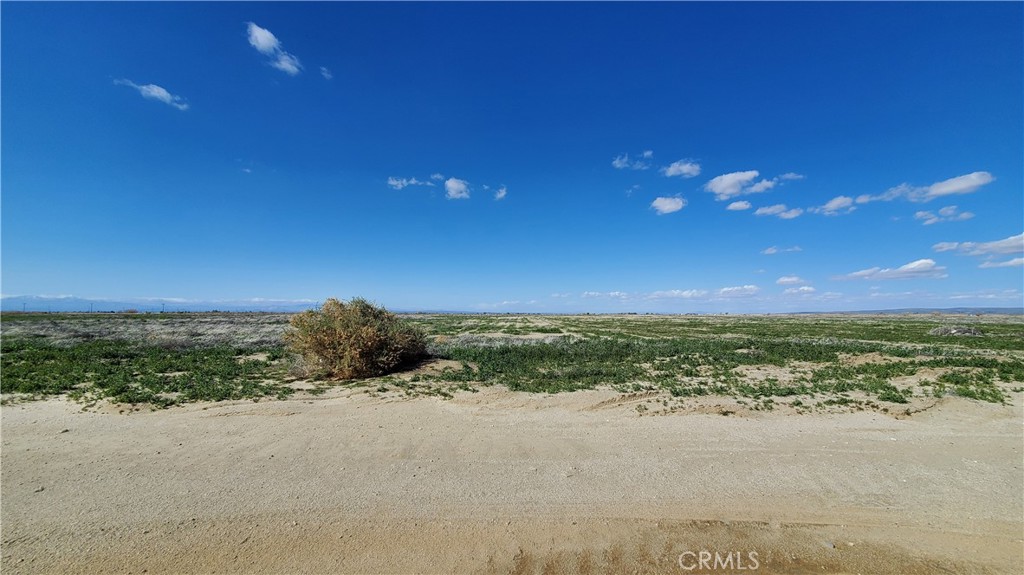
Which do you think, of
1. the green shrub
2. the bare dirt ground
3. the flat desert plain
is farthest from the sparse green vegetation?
the bare dirt ground

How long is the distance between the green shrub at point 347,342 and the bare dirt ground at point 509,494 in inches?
212

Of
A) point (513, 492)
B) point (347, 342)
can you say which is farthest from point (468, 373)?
point (513, 492)

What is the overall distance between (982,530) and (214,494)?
10267mm

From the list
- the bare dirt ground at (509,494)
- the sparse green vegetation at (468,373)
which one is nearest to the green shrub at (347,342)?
the sparse green vegetation at (468,373)

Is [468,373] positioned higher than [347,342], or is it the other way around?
[347,342]

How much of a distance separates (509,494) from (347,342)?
11.1 meters

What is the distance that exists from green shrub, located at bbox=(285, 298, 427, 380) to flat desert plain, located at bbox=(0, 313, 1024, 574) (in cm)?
506

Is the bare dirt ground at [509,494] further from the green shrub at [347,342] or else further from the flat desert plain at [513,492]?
the green shrub at [347,342]

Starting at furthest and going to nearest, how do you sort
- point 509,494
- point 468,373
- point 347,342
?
point 468,373, point 347,342, point 509,494

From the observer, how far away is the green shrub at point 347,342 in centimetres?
1516

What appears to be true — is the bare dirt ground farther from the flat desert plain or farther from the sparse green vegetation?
the sparse green vegetation

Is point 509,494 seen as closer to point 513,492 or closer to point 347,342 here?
point 513,492

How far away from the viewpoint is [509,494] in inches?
237

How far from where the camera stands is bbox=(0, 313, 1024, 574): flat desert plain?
184 inches
